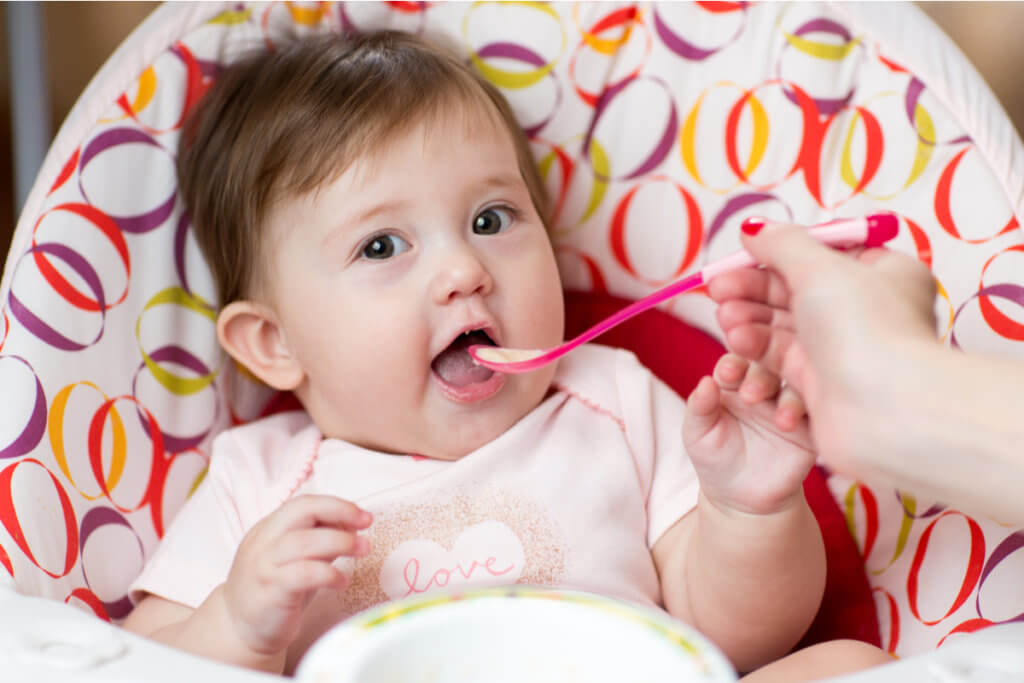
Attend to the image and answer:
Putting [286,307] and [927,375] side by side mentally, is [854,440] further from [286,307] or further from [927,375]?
[286,307]

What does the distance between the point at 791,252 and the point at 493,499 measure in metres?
0.38

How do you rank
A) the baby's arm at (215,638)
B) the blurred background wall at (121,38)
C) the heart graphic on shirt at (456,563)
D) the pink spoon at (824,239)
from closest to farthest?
the pink spoon at (824,239) < the baby's arm at (215,638) < the heart graphic on shirt at (456,563) < the blurred background wall at (121,38)

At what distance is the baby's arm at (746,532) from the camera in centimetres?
78

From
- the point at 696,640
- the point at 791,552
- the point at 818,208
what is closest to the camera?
the point at 696,640

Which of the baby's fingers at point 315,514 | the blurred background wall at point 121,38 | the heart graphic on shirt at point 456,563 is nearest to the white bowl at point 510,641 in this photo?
the baby's fingers at point 315,514

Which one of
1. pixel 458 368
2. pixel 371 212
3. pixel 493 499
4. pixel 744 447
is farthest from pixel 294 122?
pixel 744 447

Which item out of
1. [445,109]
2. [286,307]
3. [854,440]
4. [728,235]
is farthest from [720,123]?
[854,440]

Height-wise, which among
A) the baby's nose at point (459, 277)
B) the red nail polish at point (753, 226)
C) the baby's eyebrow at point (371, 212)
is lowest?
the baby's nose at point (459, 277)

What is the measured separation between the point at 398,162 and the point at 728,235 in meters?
0.36

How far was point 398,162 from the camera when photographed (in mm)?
915

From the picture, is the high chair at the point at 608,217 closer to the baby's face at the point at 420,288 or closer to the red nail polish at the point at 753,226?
the baby's face at the point at 420,288

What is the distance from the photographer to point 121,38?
1.66 meters

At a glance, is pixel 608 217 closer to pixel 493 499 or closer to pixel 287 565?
pixel 493 499

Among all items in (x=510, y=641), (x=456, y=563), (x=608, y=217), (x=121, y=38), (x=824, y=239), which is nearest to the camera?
(x=510, y=641)
